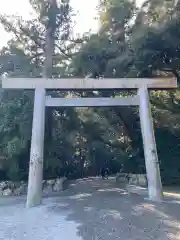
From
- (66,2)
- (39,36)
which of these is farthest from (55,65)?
(66,2)

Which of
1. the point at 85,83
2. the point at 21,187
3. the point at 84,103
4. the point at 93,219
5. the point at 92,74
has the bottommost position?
the point at 93,219

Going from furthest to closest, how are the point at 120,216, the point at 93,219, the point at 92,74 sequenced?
the point at 92,74 < the point at 120,216 < the point at 93,219

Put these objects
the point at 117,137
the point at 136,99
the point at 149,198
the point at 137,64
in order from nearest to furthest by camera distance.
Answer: the point at 149,198, the point at 136,99, the point at 137,64, the point at 117,137

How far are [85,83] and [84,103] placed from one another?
1.34ft

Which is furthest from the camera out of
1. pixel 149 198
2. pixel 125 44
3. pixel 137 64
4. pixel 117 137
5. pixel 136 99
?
pixel 117 137

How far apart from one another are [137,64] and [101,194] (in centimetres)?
313

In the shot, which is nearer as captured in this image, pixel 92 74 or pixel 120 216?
pixel 120 216

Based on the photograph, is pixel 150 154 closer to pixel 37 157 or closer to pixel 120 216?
pixel 120 216

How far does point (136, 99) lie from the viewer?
652cm

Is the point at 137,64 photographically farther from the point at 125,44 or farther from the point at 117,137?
the point at 117,137

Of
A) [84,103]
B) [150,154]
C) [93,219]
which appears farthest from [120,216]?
[84,103]

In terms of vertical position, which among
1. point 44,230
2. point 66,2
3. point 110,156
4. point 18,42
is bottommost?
point 44,230

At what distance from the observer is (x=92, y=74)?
8.77 meters

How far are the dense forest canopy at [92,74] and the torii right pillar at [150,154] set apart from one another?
131 centimetres
